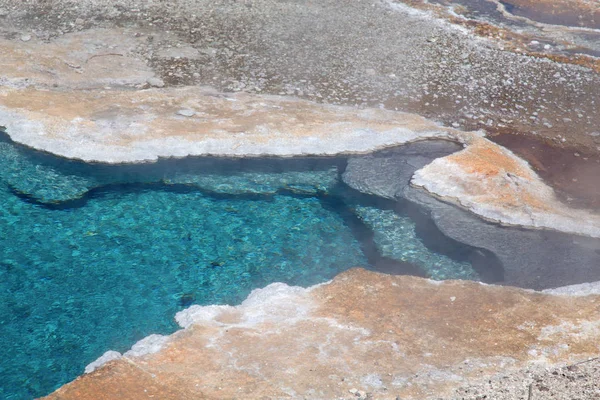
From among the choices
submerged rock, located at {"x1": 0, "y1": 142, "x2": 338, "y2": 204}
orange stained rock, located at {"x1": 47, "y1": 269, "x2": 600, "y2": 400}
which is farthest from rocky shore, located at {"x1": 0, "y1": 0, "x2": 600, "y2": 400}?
submerged rock, located at {"x1": 0, "y1": 142, "x2": 338, "y2": 204}

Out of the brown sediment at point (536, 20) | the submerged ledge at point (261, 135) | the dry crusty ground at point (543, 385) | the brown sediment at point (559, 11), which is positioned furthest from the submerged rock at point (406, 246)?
the brown sediment at point (559, 11)

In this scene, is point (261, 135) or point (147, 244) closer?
point (147, 244)

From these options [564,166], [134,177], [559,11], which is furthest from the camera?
[559,11]

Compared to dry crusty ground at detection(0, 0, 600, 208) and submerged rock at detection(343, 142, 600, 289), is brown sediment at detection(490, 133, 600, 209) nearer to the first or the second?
dry crusty ground at detection(0, 0, 600, 208)

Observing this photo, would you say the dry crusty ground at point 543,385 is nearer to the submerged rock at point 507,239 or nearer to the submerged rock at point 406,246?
the submerged rock at point 507,239

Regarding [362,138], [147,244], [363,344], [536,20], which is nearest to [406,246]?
[362,138]

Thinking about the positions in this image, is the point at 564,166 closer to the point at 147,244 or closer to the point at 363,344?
the point at 363,344

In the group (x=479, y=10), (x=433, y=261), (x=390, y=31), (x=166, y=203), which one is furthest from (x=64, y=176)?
(x=479, y=10)

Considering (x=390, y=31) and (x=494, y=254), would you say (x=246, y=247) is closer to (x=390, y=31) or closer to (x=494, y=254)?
(x=494, y=254)
